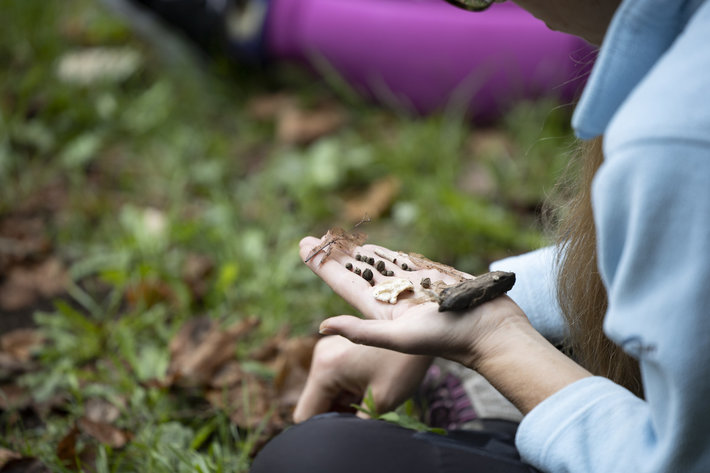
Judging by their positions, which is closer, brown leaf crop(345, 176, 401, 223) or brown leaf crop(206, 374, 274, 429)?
brown leaf crop(206, 374, 274, 429)

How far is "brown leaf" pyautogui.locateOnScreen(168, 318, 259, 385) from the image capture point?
1.67 metres

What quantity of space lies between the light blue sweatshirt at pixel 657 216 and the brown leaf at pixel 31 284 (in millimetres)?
1601

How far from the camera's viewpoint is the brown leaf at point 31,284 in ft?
6.50

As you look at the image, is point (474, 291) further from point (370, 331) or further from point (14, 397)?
point (14, 397)

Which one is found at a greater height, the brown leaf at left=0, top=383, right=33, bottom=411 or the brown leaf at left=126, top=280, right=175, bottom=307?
the brown leaf at left=126, top=280, right=175, bottom=307

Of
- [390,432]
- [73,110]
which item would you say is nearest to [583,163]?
[390,432]

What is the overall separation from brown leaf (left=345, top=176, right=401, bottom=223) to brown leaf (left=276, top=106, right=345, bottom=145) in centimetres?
42

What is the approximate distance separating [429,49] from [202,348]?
150 cm

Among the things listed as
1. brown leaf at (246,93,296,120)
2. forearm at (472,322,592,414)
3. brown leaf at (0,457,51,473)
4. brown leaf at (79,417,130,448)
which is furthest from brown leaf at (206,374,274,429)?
brown leaf at (246,93,296,120)

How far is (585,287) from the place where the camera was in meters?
1.17

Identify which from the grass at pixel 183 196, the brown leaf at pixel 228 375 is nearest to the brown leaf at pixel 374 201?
the grass at pixel 183 196

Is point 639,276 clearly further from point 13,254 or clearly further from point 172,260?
point 13,254

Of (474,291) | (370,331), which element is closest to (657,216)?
(474,291)

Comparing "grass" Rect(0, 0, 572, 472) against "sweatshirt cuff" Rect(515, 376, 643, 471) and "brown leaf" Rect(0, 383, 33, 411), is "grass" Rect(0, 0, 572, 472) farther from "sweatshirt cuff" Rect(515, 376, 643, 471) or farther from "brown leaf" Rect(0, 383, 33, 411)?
"sweatshirt cuff" Rect(515, 376, 643, 471)
